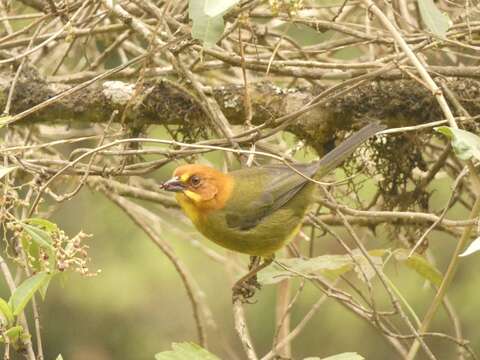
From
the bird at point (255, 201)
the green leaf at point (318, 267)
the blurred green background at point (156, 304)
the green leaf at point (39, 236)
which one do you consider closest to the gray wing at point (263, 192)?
the bird at point (255, 201)

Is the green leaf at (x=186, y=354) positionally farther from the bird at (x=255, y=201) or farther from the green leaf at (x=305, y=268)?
the bird at (x=255, y=201)

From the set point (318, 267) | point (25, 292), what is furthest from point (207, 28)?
point (318, 267)

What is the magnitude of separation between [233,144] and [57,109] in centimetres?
99

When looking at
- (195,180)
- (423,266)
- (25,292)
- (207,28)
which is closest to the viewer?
(25,292)

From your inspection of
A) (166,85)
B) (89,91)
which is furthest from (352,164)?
(89,91)

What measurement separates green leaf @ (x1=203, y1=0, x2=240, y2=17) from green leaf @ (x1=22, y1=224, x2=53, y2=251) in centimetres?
82

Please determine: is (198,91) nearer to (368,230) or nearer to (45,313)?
(368,230)

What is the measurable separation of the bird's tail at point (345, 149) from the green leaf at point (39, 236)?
1.70 m

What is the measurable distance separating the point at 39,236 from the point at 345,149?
1804mm

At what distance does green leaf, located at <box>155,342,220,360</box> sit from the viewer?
2.67m

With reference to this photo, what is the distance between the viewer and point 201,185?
415 centimetres

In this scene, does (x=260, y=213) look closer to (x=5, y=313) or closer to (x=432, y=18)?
(x=432, y=18)

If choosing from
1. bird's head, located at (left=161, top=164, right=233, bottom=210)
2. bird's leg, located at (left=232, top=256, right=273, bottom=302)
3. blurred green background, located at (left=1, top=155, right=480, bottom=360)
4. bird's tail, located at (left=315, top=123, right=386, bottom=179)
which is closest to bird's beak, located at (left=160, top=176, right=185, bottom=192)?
bird's head, located at (left=161, top=164, right=233, bottom=210)

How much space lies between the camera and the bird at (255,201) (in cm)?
418
